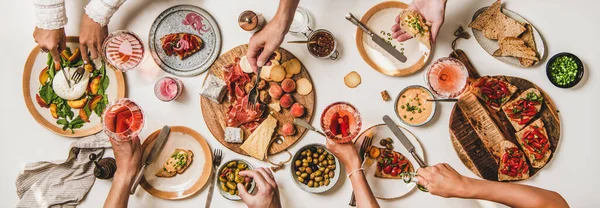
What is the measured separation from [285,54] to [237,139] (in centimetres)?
52

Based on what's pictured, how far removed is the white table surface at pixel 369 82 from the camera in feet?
7.32

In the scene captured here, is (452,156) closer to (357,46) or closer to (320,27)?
(357,46)

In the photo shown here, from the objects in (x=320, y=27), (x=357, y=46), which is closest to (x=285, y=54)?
(x=320, y=27)

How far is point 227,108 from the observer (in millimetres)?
2293

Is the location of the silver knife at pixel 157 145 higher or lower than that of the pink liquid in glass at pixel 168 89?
lower

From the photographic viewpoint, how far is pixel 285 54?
2.26 m

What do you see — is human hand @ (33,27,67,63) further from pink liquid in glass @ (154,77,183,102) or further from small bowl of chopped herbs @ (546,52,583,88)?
small bowl of chopped herbs @ (546,52,583,88)

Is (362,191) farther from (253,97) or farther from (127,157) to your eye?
(127,157)

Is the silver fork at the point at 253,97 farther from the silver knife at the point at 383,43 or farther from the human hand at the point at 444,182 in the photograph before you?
the human hand at the point at 444,182

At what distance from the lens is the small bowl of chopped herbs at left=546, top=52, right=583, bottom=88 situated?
2.18 meters

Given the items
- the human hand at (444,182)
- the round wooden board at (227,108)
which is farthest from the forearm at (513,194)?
the round wooden board at (227,108)

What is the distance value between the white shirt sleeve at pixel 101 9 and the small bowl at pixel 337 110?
3.93 feet

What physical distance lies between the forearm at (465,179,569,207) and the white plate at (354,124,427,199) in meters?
0.32

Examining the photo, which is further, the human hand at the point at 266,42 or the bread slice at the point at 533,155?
the bread slice at the point at 533,155
